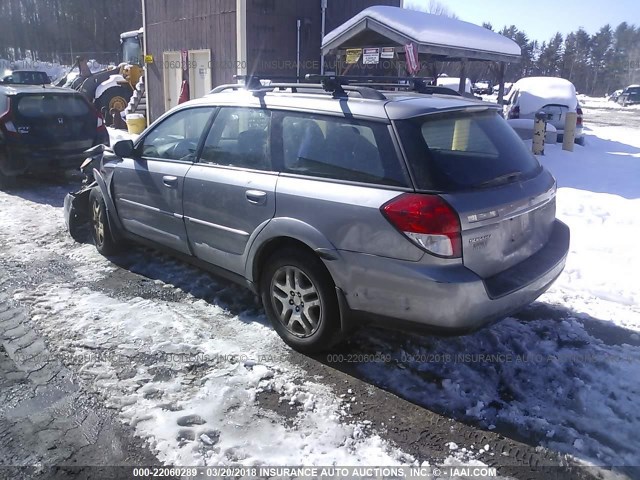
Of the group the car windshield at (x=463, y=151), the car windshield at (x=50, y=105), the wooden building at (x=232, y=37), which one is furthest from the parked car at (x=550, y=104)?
the car windshield at (x=463, y=151)

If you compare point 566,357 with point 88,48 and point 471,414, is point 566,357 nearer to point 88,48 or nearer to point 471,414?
point 471,414

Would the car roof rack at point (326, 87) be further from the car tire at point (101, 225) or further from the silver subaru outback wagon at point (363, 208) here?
the car tire at point (101, 225)

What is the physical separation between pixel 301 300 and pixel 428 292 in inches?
39.1

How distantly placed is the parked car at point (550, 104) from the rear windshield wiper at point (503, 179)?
11.8 metres

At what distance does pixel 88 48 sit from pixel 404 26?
59.6 metres

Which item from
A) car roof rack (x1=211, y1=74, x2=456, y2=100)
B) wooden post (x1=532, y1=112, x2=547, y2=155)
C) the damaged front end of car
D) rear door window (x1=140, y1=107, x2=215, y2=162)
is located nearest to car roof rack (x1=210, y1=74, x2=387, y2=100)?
car roof rack (x1=211, y1=74, x2=456, y2=100)

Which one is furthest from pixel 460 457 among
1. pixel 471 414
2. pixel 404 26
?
pixel 404 26

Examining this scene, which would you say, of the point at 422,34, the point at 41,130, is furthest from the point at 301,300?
the point at 422,34

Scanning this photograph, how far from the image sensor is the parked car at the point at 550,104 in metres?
14.3

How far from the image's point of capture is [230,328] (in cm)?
410

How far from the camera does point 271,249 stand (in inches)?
150

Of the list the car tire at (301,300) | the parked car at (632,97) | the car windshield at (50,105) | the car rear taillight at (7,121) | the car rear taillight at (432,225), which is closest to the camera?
the car rear taillight at (432,225)

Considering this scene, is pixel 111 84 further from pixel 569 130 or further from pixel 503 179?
pixel 503 179

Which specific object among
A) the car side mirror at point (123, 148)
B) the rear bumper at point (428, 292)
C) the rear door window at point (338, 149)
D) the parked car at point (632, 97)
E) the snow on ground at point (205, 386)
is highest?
the parked car at point (632, 97)
